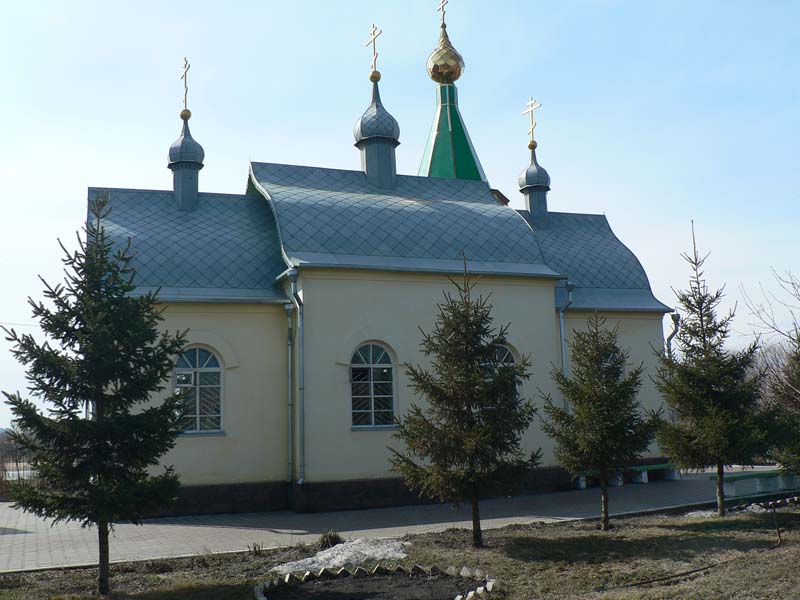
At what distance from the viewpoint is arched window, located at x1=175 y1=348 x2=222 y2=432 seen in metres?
15.4

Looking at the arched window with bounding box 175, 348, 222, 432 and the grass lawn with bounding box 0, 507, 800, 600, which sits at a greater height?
the arched window with bounding box 175, 348, 222, 432

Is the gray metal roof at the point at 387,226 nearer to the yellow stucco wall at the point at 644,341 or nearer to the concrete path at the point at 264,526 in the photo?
the yellow stucco wall at the point at 644,341

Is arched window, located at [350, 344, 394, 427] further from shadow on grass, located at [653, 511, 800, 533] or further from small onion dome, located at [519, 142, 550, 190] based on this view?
small onion dome, located at [519, 142, 550, 190]

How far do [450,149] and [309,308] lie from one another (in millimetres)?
10673

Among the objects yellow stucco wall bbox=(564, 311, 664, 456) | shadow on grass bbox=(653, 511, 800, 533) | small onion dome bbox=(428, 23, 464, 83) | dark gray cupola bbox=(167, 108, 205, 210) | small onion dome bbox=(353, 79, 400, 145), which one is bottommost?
shadow on grass bbox=(653, 511, 800, 533)

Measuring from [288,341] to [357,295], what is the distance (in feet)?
5.46

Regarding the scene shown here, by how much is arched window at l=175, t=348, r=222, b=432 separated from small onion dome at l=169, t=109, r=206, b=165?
5012mm

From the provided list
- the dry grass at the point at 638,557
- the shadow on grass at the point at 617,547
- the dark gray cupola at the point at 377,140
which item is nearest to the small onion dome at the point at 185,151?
the dark gray cupola at the point at 377,140

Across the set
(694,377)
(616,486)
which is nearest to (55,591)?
(694,377)

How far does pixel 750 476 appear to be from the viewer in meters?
14.3

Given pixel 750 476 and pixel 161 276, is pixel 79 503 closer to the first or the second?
pixel 161 276

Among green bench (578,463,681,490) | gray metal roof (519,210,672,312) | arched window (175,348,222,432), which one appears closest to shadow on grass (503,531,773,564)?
arched window (175,348,222,432)

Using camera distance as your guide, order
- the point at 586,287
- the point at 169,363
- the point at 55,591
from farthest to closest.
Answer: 1. the point at 586,287
2. the point at 169,363
3. the point at 55,591

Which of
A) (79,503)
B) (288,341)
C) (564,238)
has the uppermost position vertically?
(564,238)
